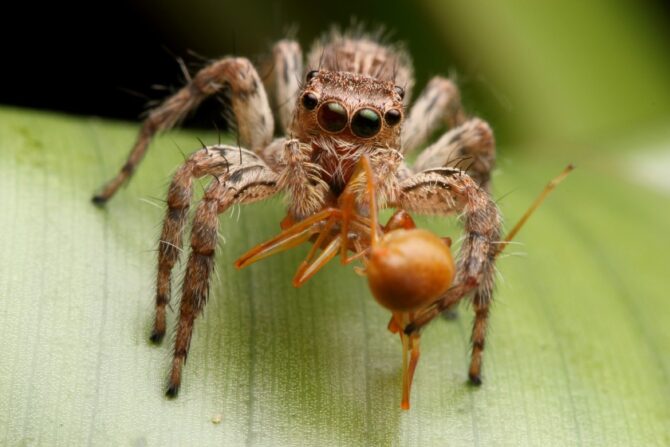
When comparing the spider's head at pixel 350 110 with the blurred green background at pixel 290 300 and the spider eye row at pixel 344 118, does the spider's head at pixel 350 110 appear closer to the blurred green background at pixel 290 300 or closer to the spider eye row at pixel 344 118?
the spider eye row at pixel 344 118

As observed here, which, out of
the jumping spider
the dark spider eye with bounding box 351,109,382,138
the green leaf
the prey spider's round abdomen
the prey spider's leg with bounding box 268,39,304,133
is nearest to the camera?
the prey spider's round abdomen

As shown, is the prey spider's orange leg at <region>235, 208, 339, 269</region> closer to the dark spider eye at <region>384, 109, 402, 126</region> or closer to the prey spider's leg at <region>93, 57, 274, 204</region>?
the dark spider eye at <region>384, 109, 402, 126</region>

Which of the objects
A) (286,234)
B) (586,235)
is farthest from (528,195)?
(286,234)

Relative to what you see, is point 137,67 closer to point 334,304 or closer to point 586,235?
point 334,304

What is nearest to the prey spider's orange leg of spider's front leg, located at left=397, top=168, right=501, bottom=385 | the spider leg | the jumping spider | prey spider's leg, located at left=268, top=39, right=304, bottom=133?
the jumping spider

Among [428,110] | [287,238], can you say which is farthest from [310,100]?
[428,110]

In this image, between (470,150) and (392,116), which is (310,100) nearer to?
(392,116)

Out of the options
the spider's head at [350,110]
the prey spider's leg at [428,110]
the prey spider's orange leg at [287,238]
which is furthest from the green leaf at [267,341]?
the prey spider's leg at [428,110]
